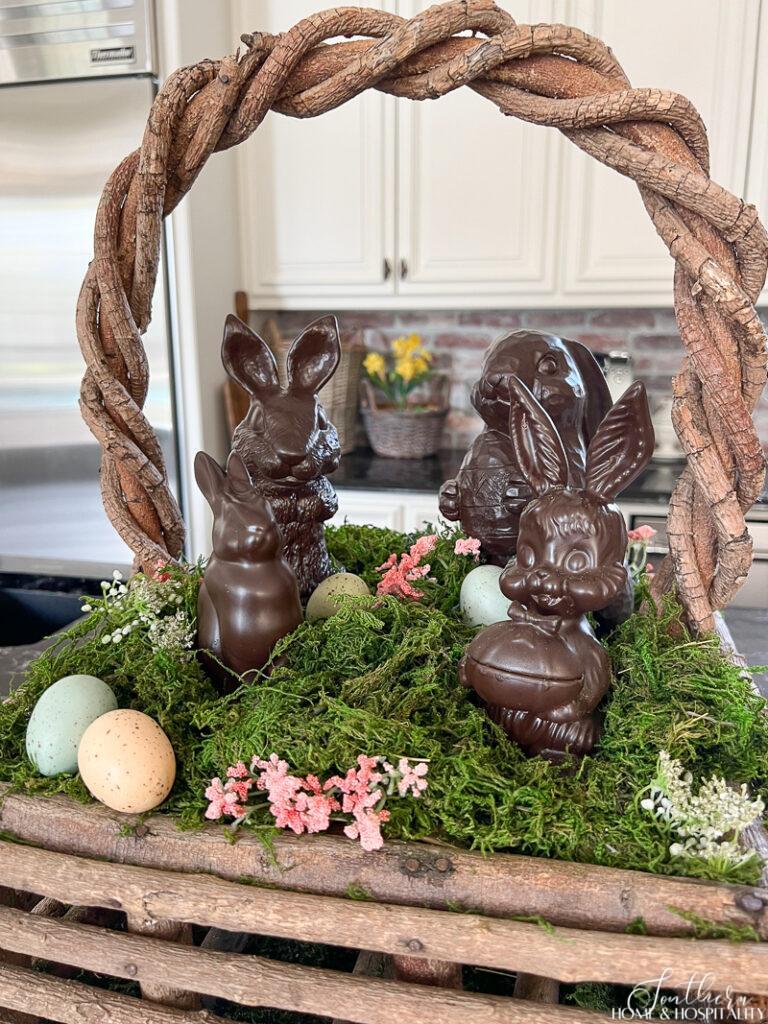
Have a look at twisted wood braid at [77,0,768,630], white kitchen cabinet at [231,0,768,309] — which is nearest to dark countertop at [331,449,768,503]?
white kitchen cabinet at [231,0,768,309]

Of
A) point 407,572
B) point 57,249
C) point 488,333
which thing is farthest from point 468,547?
point 488,333

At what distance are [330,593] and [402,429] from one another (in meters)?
1.67

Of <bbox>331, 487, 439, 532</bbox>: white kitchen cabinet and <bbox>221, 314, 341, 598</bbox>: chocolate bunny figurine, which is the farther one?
<bbox>331, 487, 439, 532</bbox>: white kitchen cabinet

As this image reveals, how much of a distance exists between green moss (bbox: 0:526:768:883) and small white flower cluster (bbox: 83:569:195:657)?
0.01 m

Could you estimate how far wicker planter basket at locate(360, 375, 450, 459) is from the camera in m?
2.36

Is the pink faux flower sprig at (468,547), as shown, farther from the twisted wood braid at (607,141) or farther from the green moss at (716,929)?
the green moss at (716,929)

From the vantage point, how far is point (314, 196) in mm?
2195

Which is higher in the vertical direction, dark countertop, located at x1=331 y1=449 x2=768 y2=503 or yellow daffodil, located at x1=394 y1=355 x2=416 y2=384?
yellow daffodil, located at x1=394 y1=355 x2=416 y2=384

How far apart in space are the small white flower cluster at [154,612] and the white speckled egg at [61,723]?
7cm

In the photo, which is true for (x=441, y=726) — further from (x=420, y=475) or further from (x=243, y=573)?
(x=420, y=475)

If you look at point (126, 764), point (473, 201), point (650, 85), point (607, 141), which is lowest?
point (126, 764)

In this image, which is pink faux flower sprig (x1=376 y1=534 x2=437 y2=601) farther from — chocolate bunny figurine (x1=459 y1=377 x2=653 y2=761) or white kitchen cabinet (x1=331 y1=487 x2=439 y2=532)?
white kitchen cabinet (x1=331 y1=487 x2=439 y2=532)

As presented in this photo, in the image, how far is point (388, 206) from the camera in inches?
84.7

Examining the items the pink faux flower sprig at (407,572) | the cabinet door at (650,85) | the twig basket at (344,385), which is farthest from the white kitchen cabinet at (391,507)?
the pink faux flower sprig at (407,572)
